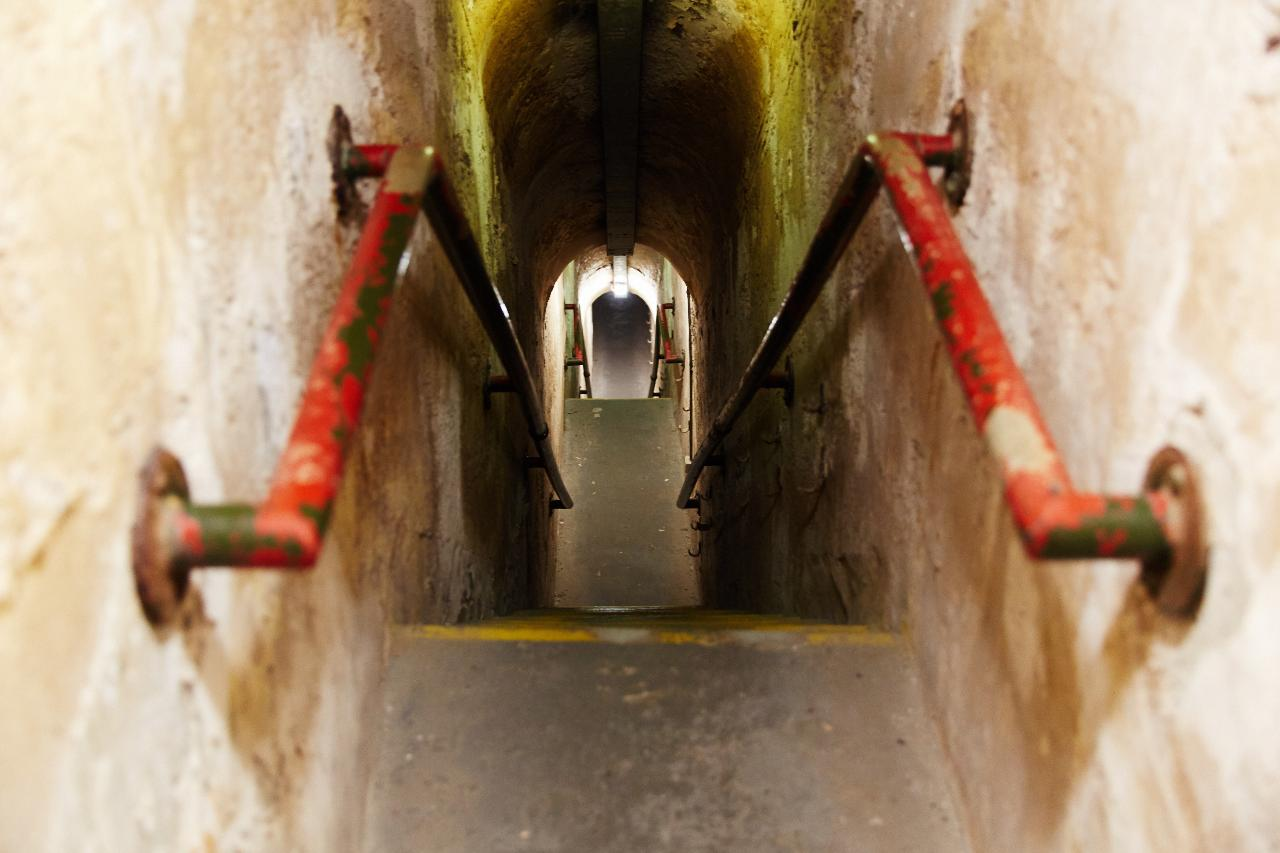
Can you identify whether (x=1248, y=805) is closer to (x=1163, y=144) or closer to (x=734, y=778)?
(x=1163, y=144)

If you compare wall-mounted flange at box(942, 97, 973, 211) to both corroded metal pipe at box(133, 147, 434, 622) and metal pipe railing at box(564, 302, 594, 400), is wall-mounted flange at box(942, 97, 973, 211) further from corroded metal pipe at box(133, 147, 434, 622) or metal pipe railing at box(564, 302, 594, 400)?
metal pipe railing at box(564, 302, 594, 400)

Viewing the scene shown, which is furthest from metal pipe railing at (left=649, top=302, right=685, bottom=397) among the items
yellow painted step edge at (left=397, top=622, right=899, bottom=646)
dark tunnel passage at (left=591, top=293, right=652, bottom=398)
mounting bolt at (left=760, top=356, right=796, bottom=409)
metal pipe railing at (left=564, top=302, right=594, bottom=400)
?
dark tunnel passage at (left=591, top=293, right=652, bottom=398)

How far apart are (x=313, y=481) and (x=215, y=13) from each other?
0.50 meters

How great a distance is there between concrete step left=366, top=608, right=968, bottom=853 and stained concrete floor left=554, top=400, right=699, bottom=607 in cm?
447

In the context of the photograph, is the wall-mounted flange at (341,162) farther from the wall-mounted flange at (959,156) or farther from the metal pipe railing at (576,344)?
the metal pipe railing at (576,344)

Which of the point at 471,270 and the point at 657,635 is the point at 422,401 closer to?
the point at 471,270

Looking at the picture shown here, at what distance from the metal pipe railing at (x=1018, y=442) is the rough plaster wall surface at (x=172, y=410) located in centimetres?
75

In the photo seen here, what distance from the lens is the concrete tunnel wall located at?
66 cm

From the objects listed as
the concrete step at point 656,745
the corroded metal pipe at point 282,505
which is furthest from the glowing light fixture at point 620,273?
the corroded metal pipe at point 282,505

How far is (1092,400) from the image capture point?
0.94 metres

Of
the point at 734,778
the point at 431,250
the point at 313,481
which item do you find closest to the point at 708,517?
the point at 431,250

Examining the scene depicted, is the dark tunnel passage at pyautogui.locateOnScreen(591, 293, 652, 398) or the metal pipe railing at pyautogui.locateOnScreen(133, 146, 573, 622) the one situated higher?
the dark tunnel passage at pyautogui.locateOnScreen(591, 293, 652, 398)

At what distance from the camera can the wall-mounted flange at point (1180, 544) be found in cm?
75

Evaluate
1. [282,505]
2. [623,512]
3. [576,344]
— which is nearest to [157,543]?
[282,505]
